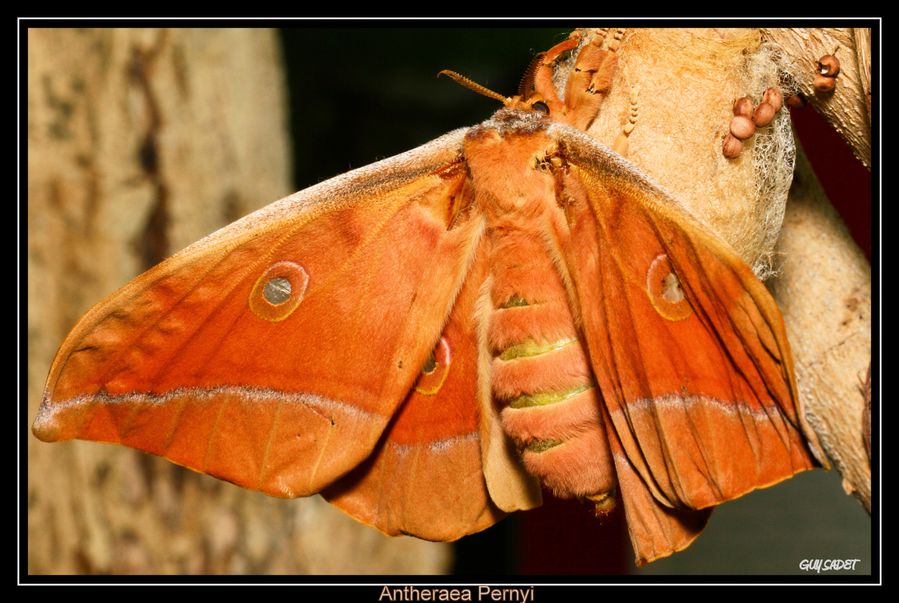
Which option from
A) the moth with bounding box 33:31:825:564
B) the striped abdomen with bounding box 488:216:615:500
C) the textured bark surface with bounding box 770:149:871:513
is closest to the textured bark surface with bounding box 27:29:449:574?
the moth with bounding box 33:31:825:564

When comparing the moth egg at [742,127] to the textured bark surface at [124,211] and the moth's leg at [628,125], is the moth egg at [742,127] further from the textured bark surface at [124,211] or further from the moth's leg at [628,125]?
the textured bark surface at [124,211]

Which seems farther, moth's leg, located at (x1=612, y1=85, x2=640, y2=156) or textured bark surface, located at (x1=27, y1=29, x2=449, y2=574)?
textured bark surface, located at (x1=27, y1=29, x2=449, y2=574)

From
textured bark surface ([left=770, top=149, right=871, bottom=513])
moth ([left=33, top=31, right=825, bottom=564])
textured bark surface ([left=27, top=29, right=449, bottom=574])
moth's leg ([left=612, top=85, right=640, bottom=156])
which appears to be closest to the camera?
moth ([left=33, top=31, right=825, bottom=564])

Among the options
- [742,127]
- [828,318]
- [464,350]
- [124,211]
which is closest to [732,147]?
[742,127]

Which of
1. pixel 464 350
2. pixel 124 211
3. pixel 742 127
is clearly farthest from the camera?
pixel 124 211

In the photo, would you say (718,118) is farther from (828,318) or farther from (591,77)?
(828,318)

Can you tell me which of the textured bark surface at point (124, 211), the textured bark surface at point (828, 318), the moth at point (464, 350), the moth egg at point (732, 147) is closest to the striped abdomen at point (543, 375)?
the moth at point (464, 350)

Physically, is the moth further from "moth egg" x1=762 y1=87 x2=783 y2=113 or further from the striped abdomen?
"moth egg" x1=762 y1=87 x2=783 y2=113
